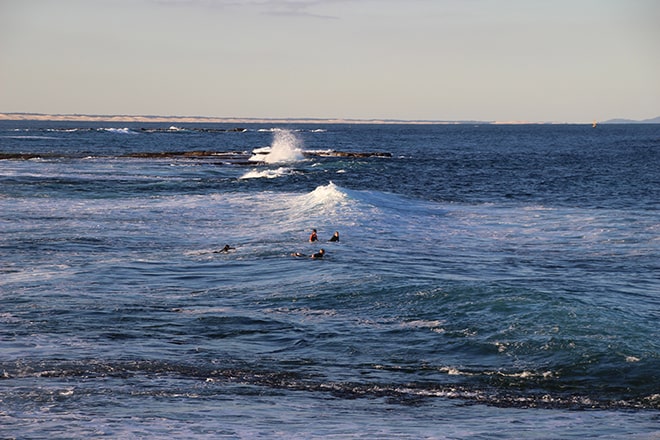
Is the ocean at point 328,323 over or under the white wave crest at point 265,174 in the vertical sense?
over

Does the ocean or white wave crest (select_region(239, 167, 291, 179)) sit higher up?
the ocean

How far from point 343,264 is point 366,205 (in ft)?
57.6

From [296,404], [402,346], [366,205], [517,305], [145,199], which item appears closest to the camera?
[296,404]

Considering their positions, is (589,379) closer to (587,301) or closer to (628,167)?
(587,301)

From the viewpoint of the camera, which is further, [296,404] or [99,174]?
[99,174]

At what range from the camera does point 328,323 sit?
20266 mm

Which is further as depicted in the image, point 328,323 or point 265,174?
point 265,174

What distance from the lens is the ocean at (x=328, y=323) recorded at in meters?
13.9

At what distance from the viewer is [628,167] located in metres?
82.8

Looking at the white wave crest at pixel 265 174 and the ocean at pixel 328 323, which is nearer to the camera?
the ocean at pixel 328 323

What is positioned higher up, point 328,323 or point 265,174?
point 328,323

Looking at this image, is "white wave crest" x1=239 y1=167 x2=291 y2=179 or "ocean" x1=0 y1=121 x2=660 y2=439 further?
"white wave crest" x1=239 y1=167 x2=291 y2=179

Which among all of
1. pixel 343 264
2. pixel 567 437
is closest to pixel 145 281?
pixel 343 264

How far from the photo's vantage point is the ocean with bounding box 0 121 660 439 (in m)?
13.9
